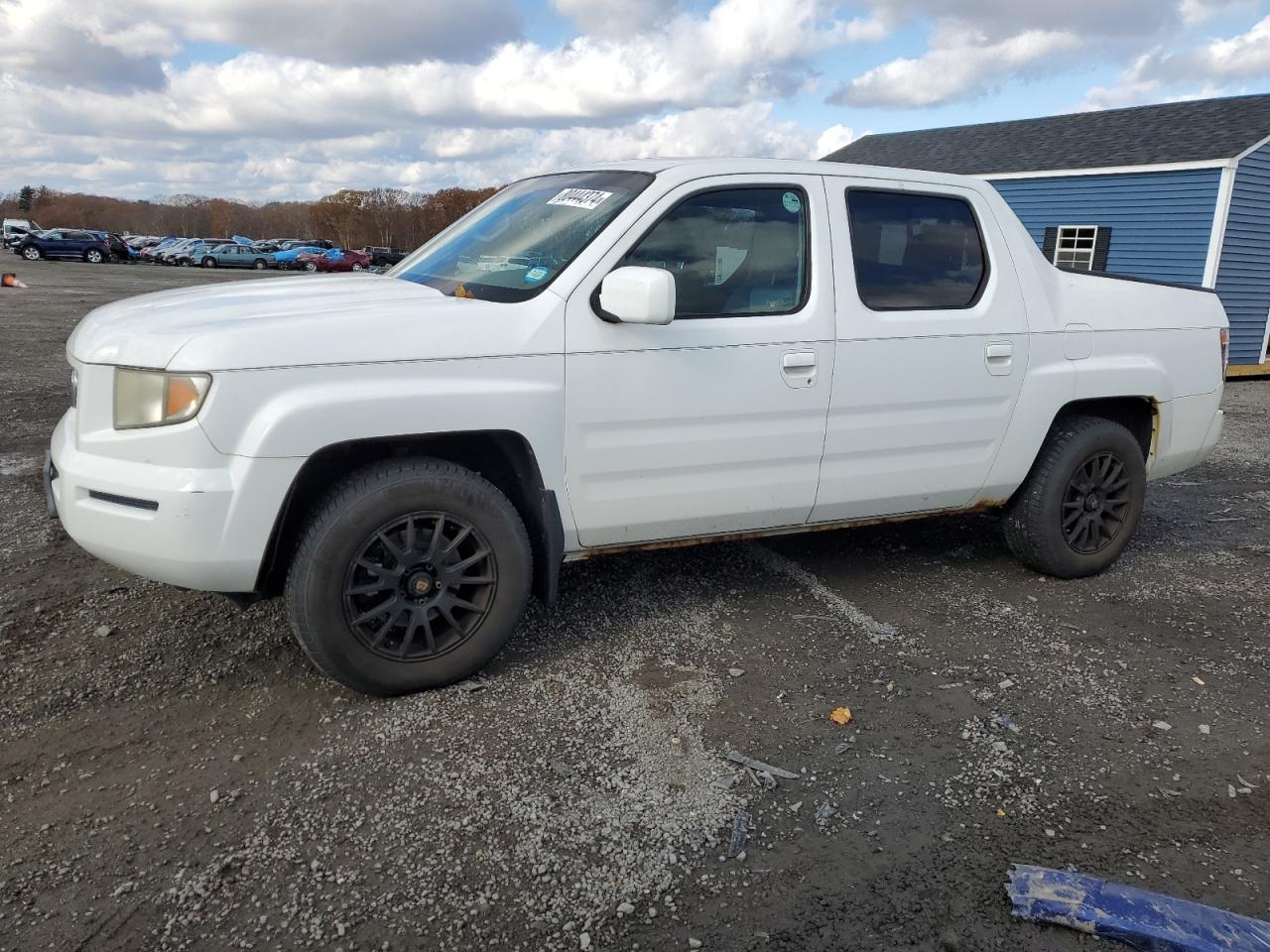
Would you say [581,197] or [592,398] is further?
[581,197]

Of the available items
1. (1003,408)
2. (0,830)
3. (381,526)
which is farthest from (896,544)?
(0,830)

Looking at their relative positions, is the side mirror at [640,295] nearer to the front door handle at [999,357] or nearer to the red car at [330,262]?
the front door handle at [999,357]

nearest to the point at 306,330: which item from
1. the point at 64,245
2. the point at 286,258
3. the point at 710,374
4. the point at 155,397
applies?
the point at 155,397

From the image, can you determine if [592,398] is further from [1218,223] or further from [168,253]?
[168,253]

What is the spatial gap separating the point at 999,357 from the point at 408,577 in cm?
277

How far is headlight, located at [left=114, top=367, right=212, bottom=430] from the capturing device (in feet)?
9.49

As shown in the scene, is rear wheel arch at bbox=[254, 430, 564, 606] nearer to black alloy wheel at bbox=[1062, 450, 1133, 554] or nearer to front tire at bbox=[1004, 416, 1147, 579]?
front tire at bbox=[1004, 416, 1147, 579]

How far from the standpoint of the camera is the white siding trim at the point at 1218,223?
14344 mm

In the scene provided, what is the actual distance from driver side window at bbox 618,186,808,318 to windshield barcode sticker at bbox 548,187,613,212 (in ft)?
1.00

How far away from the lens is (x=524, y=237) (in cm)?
381

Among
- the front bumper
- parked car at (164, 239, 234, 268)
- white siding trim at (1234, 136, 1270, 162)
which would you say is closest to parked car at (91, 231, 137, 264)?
parked car at (164, 239, 234, 268)

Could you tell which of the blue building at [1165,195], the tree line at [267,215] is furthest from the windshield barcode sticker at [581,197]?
the tree line at [267,215]

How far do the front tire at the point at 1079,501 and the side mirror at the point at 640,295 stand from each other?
2346mm

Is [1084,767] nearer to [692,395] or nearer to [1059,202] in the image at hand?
[692,395]
